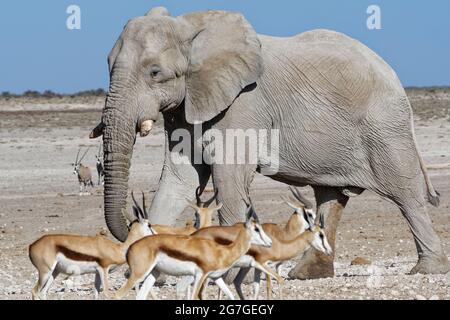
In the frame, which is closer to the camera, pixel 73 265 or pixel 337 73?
pixel 73 265

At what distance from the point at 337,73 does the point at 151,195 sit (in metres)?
11.1

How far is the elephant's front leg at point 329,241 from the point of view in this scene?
1532 cm

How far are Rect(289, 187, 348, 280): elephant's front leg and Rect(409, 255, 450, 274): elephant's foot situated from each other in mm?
904

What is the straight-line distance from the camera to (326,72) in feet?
49.6

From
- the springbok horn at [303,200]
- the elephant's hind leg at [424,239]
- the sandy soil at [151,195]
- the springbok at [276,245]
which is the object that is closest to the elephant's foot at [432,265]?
the elephant's hind leg at [424,239]

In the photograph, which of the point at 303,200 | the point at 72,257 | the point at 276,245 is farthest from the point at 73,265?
the point at 303,200

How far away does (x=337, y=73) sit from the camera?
15094 millimetres

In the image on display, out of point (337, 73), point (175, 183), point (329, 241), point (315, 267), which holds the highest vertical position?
point (337, 73)

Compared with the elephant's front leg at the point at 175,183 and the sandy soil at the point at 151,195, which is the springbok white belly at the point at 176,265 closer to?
the sandy soil at the point at 151,195

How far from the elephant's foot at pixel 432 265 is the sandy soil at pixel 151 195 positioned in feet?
0.98

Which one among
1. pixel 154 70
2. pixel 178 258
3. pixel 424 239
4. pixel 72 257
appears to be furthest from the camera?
pixel 424 239

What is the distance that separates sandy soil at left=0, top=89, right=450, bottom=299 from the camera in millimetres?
13703

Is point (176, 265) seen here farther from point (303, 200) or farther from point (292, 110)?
point (292, 110)
